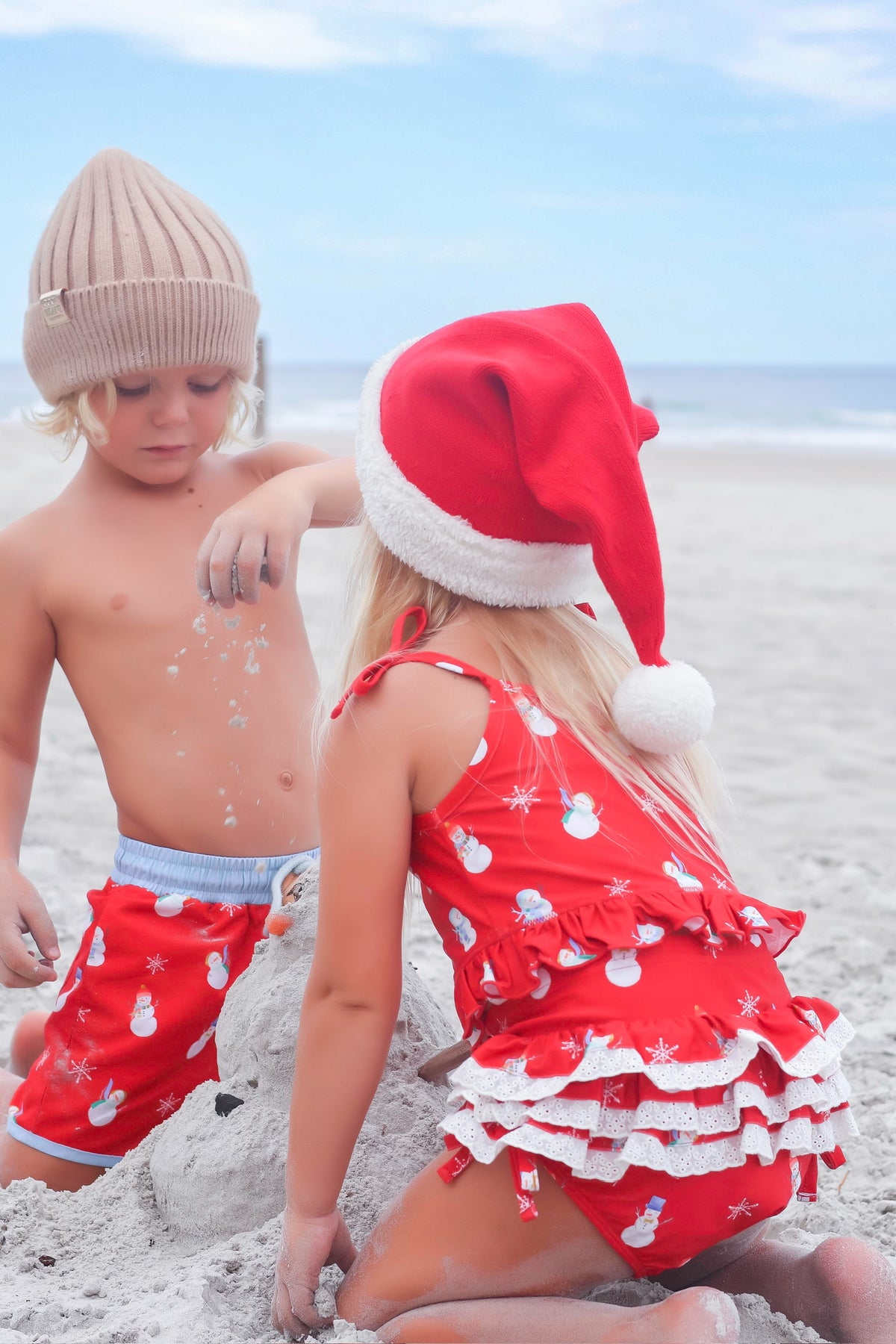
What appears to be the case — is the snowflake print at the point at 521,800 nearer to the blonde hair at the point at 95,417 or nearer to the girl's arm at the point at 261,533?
the girl's arm at the point at 261,533

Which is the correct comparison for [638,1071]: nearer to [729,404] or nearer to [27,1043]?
[27,1043]

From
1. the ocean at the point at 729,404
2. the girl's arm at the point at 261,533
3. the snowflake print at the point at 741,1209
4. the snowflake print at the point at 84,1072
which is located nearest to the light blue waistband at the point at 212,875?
the snowflake print at the point at 84,1072

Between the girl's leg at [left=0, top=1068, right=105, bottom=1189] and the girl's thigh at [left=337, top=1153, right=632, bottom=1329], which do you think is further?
the girl's leg at [left=0, top=1068, right=105, bottom=1189]

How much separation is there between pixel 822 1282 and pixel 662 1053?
1.39 ft

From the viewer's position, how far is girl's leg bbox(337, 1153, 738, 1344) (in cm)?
145

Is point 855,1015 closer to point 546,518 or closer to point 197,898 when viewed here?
point 197,898

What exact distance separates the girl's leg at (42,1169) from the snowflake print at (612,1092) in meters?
1.22

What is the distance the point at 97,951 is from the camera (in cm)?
231

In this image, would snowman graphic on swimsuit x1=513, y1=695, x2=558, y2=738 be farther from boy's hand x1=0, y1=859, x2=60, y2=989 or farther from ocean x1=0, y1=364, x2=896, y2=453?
ocean x1=0, y1=364, x2=896, y2=453

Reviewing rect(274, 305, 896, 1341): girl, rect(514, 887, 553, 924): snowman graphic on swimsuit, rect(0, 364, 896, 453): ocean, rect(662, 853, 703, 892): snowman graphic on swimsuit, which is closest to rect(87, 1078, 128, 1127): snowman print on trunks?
rect(274, 305, 896, 1341): girl

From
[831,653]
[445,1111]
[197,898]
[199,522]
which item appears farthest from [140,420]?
[831,653]

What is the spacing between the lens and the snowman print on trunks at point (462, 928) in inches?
61.0

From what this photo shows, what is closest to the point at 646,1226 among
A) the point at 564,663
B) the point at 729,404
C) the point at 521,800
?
the point at 521,800

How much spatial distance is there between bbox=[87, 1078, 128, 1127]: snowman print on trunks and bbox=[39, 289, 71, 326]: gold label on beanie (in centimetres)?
136
